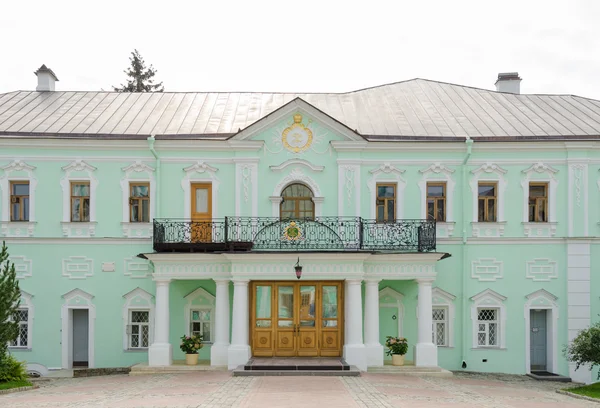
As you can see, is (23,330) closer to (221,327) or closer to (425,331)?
(221,327)

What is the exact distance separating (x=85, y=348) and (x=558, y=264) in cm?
1482

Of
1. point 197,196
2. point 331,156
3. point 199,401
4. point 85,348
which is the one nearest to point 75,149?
point 197,196

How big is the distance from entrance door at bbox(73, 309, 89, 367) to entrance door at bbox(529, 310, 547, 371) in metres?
13.8

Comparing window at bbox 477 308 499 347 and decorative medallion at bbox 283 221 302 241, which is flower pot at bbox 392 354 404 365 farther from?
decorative medallion at bbox 283 221 302 241

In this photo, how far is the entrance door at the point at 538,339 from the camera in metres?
22.5

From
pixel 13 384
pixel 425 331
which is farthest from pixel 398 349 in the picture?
pixel 13 384

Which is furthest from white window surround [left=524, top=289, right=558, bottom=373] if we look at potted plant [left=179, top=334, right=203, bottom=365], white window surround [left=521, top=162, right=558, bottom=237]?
potted plant [left=179, top=334, right=203, bottom=365]


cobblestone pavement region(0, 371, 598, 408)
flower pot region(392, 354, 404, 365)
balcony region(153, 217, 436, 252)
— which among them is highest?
balcony region(153, 217, 436, 252)

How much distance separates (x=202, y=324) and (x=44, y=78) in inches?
444

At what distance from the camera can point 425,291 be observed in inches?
814

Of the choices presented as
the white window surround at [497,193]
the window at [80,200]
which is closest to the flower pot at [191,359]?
the window at [80,200]

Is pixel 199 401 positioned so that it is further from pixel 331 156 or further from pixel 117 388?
pixel 331 156

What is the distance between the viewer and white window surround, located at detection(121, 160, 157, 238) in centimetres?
2202

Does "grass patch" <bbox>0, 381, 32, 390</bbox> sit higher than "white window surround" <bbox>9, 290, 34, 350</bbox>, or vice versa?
"white window surround" <bbox>9, 290, 34, 350</bbox>
